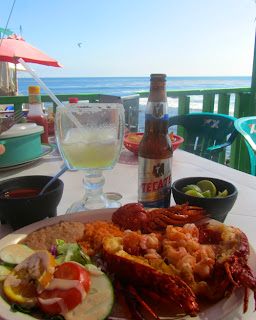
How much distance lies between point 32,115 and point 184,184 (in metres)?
1.48

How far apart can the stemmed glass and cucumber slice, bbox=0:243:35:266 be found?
40 cm

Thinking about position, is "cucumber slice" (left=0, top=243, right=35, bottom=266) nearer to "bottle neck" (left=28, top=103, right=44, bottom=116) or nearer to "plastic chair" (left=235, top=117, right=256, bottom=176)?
"bottle neck" (left=28, top=103, right=44, bottom=116)

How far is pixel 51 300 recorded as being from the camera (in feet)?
1.93

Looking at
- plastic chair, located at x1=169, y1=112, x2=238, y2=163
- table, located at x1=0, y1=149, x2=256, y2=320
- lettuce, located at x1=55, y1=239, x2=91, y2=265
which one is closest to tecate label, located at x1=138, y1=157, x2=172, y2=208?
table, located at x1=0, y1=149, x2=256, y2=320

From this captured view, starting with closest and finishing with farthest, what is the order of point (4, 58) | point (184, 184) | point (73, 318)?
1. point (73, 318)
2. point (184, 184)
3. point (4, 58)

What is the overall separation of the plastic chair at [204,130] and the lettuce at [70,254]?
2.59 meters

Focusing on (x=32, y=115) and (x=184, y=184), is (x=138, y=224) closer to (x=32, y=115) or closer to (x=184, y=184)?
(x=184, y=184)

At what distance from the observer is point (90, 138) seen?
1200mm

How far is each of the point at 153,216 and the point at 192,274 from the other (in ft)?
1.02

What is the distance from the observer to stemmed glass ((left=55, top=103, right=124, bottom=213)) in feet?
3.86

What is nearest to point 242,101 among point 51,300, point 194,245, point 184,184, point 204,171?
point 204,171

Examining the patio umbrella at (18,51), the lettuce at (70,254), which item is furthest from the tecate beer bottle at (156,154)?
the patio umbrella at (18,51)

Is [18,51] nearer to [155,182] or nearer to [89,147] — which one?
[89,147]

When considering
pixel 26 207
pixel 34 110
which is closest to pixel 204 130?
pixel 34 110
